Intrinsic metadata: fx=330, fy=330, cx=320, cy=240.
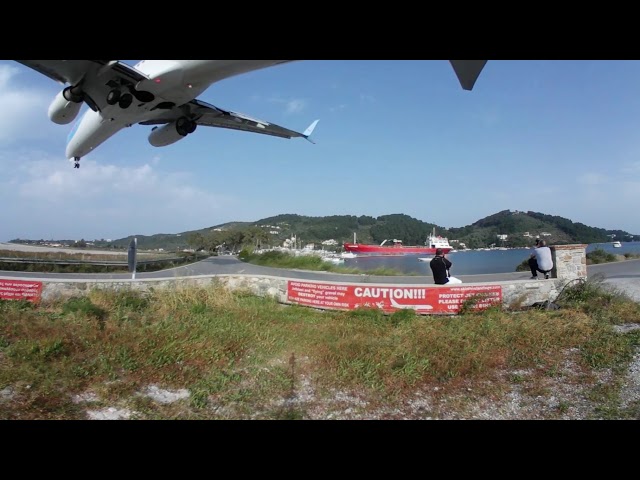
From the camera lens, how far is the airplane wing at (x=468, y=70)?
2.37m

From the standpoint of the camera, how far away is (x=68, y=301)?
7.43 metres

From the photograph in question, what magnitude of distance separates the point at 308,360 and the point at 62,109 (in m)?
11.0

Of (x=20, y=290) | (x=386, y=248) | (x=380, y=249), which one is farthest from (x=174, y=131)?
(x=386, y=248)

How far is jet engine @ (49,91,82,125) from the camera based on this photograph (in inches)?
383

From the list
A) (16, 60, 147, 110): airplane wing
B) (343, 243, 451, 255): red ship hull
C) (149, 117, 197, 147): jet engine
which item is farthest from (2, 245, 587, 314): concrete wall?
(343, 243, 451, 255): red ship hull

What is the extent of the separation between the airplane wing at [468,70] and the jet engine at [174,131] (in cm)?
1088

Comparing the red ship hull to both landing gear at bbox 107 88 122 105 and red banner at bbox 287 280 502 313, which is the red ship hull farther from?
landing gear at bbox 107 88 122 105

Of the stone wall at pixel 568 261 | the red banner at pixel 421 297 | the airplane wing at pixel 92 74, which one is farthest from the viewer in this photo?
the airplane wing at pixel 92 74

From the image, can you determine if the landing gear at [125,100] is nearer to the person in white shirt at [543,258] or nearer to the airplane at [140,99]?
the airplane at [140,99]

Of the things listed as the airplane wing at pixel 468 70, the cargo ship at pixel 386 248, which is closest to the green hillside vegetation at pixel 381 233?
the cargo ship at pixel 386 248

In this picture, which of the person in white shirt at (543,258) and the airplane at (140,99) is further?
the person in white shirt at (543,258)

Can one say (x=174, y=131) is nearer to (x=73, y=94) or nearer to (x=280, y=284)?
(x=73, y=94)
